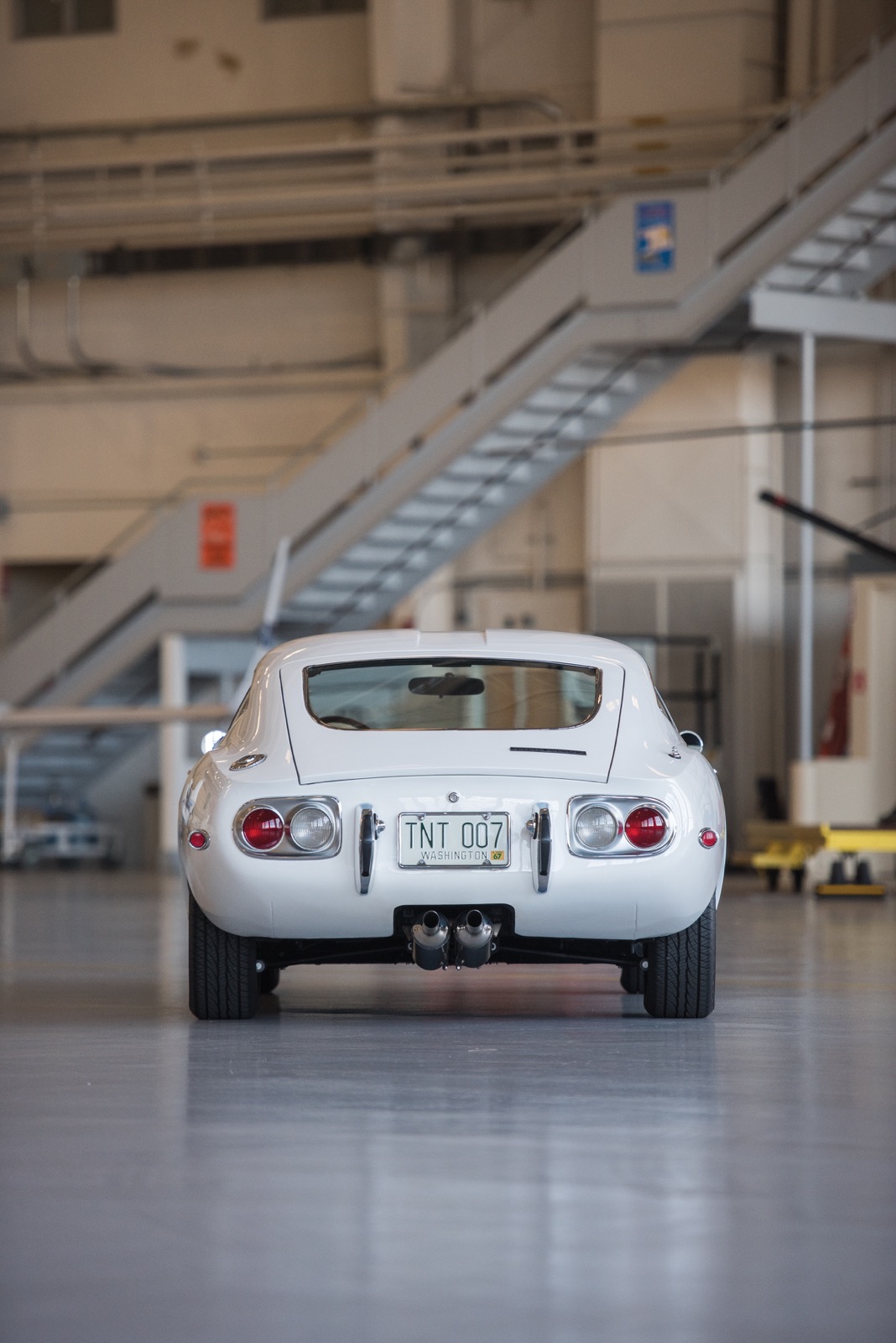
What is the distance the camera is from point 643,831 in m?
5.32

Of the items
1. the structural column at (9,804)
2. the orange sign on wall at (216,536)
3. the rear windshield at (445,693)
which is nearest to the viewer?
the rear windshield at (445,693)

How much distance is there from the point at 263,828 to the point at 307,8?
21.1 m

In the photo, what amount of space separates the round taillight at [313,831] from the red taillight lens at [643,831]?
33.5 inches

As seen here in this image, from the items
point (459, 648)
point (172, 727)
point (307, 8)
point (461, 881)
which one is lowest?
point (172, 727)

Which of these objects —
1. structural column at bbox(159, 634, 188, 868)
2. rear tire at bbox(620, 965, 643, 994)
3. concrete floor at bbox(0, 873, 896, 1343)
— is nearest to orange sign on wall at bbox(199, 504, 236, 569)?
structural column at bbox(159, 634, 188, 868)

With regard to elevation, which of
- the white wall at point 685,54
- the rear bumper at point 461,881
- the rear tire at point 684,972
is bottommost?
the rear tire at point 684,972

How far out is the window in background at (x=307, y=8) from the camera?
2400 cm

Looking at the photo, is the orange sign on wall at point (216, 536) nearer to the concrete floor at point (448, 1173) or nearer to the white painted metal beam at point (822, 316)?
the white painted metal beam at point (822, 316)

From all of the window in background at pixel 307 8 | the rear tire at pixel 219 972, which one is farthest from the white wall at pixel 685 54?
the rear tire at pixel 219 972

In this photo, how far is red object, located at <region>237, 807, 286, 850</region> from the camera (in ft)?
17.5

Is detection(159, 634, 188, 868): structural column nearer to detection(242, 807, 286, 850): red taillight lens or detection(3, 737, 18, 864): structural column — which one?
detection(3, 737, 18, 864): structural column

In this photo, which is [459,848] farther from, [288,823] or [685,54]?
[685,54]

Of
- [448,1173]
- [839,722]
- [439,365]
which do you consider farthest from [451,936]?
[839,722]

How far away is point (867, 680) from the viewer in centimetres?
1881
